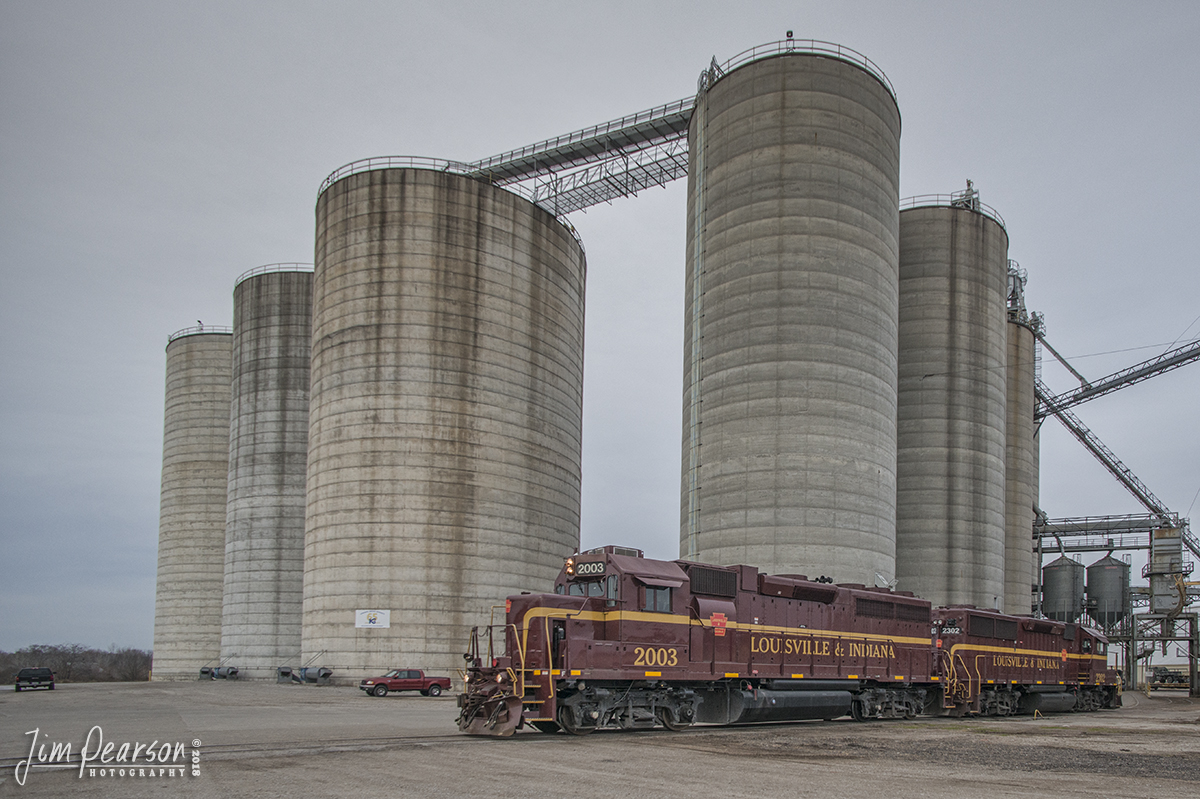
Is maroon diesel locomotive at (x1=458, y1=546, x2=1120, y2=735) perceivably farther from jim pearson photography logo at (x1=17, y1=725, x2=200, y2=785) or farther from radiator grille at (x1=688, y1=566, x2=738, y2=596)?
jim pearson photography logo at (x1=17, y1=725, x2=200, y2=785)

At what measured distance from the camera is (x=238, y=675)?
6650cm

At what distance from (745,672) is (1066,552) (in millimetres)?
65252

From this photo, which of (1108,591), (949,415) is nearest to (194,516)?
(949,415)

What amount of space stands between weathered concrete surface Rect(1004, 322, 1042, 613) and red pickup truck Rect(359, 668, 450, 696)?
42370 millimetres

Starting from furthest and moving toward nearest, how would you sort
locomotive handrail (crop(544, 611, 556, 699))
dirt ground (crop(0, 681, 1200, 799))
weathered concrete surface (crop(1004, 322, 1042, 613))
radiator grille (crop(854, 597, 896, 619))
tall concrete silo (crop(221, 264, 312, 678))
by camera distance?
weathered concrete surface (crop(1004, 322, 1042, 613)) < tall concrete silo (crop(221, 264, 312, 678)) < radiator grille (crop(854, 597, 896, 619)) < locomotive handrail (crop(544, 611, 556, 699)) < dirt ground (crop(0, 681, 1200, 799))

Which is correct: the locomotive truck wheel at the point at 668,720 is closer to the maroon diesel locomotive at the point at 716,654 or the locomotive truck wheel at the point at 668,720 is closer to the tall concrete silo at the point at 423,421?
the maroon diesel locomotive at the point at 716,654

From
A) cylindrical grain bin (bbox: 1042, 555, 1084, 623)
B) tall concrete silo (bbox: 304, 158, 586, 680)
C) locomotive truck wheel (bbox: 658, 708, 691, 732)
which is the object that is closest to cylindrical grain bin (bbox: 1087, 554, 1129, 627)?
cylindrical grain bin (bbox: 1042, 555, 1084, 623)

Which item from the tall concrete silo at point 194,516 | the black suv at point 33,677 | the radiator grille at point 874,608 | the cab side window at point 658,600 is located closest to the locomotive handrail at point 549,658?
the cab side window at point 658,600

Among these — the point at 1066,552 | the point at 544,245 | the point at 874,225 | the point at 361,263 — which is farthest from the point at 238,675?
the point at 1066,552

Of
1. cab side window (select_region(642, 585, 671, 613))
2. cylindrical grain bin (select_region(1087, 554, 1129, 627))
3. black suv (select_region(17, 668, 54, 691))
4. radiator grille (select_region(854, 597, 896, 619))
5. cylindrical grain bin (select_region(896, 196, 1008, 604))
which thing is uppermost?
cylindrical grain bin (select_region(896, 196, 1008, 604))

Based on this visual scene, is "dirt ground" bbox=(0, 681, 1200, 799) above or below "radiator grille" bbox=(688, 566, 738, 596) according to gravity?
below

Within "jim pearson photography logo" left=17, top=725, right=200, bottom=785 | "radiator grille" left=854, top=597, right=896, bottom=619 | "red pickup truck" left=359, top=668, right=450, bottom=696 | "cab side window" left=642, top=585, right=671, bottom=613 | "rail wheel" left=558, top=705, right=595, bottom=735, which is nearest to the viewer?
"jim pearson photography logo" left=17, top=725, right=200, bottom=785

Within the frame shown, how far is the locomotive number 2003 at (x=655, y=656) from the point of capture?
72.6ft

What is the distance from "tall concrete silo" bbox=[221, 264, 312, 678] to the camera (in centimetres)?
6638
